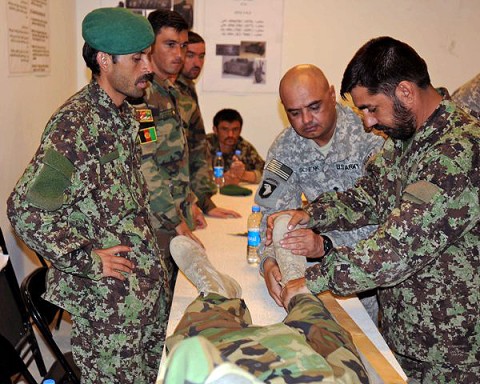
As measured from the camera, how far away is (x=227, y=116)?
16.0ft

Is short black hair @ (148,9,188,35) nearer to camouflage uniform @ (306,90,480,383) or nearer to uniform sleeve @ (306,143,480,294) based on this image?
camouflage uniform @ (306,90,480,383)

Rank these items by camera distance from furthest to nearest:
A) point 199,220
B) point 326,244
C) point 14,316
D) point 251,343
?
point 199,220
point 14,316
point 326,244
point 251,343

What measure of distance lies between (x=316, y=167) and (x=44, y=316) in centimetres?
129

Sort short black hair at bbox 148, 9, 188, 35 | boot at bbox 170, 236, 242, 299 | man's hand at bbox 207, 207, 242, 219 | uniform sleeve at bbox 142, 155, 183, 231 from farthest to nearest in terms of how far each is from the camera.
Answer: man's hand at bbox 207, 207, 242, 219 < short black hair at bbox 148, 9, 188, 35 < uniform sleeve at bbox 142, 155, 183, 231 < boot at bbox 170, 236, 242, 299

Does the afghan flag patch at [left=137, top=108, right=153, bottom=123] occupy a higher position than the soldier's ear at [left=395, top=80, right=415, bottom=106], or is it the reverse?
the soldier's ear at [left=395, top=80, right=415, bottom=106]

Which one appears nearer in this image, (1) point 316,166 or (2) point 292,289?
(2) point 292,289

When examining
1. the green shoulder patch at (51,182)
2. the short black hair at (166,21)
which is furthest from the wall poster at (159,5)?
the green shoulder patch at (51,182)

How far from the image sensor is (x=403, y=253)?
1610 millimetres

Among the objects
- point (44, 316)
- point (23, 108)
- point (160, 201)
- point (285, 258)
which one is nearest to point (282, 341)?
point (285, 258)

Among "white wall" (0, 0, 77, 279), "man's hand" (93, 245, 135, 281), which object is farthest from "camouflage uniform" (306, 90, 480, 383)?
"white wall" (0, 0, 77, 279)

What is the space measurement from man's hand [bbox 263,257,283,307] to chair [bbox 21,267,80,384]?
0.84m

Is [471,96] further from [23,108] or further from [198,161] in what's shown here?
[23,108]

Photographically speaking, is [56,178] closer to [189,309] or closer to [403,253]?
[189,309]

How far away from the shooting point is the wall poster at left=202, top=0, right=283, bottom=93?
5066 mm
